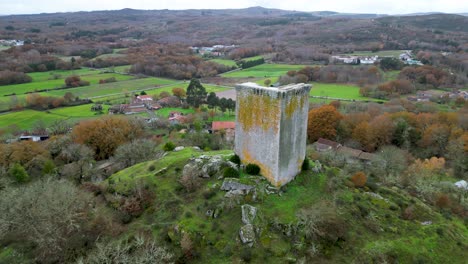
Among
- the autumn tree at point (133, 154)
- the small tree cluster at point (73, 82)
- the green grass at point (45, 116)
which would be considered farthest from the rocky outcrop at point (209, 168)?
the small tree cluster at point (73, 82)

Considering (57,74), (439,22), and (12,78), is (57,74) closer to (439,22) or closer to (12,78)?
(12,78)

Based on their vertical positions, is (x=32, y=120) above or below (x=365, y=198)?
below

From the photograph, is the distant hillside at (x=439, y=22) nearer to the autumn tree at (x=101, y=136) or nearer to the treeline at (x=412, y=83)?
the treeline at (x=412, y=83)

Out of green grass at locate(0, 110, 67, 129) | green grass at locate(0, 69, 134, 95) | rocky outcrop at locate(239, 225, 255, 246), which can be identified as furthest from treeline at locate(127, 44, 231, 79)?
rocky outcrop at locate(239, 225, 255, 246)

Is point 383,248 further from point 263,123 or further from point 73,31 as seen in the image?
point 73,31

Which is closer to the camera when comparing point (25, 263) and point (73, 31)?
point (25, 263)

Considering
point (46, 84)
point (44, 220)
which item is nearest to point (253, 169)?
point (44, 220)

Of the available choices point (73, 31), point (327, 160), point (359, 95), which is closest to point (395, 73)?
point (359, 95)
